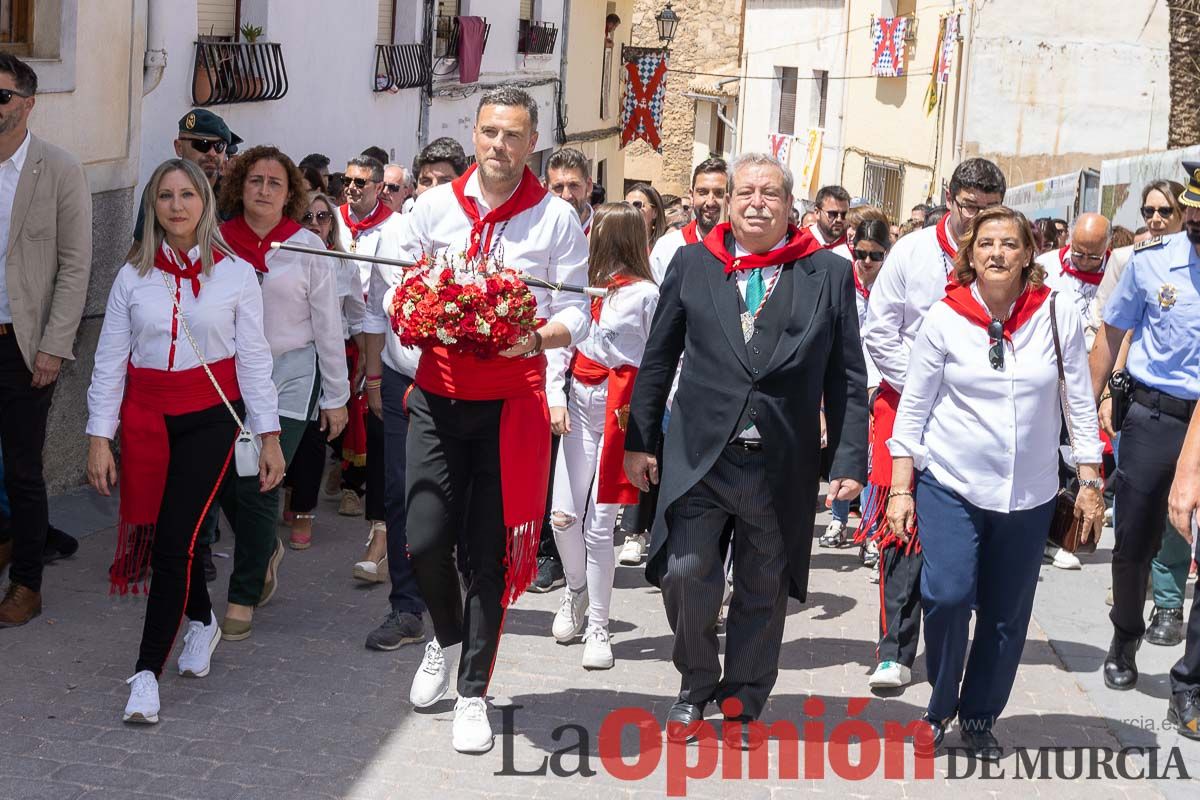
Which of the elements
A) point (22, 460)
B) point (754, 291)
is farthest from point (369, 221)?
point (754, 291)

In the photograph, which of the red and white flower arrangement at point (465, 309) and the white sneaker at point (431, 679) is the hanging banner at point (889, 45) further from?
the red and white flower arrangement at point (465, 309)

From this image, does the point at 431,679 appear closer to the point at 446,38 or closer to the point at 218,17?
the point at 218,17

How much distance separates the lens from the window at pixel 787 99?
4034 centimetres

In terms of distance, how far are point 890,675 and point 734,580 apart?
115 cm

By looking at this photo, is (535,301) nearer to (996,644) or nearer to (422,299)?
(422,299)

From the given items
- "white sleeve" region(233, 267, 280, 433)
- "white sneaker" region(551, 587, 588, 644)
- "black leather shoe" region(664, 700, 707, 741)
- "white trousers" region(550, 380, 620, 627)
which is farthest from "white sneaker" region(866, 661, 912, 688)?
"white sleeve" region(233, 267, 280, 433)

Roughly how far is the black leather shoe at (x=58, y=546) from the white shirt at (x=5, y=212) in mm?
1547

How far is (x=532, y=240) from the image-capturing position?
5.90 metres

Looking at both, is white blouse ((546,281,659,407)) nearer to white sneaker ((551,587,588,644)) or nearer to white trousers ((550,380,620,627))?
white trousers ((550,380,620,627))

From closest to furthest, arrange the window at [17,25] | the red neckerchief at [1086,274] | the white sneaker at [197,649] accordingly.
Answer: the white sneaker at [197,649], the window at [17,25], the red neckerchief at [1086,274]

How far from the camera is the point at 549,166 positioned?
30.6 ft

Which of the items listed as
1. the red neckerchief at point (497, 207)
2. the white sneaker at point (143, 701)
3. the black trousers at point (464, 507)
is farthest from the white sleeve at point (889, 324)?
the white sneaker at point (143, 701)

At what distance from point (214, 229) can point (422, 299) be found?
3.75 ft

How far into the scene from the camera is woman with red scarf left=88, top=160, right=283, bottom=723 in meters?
5.95
